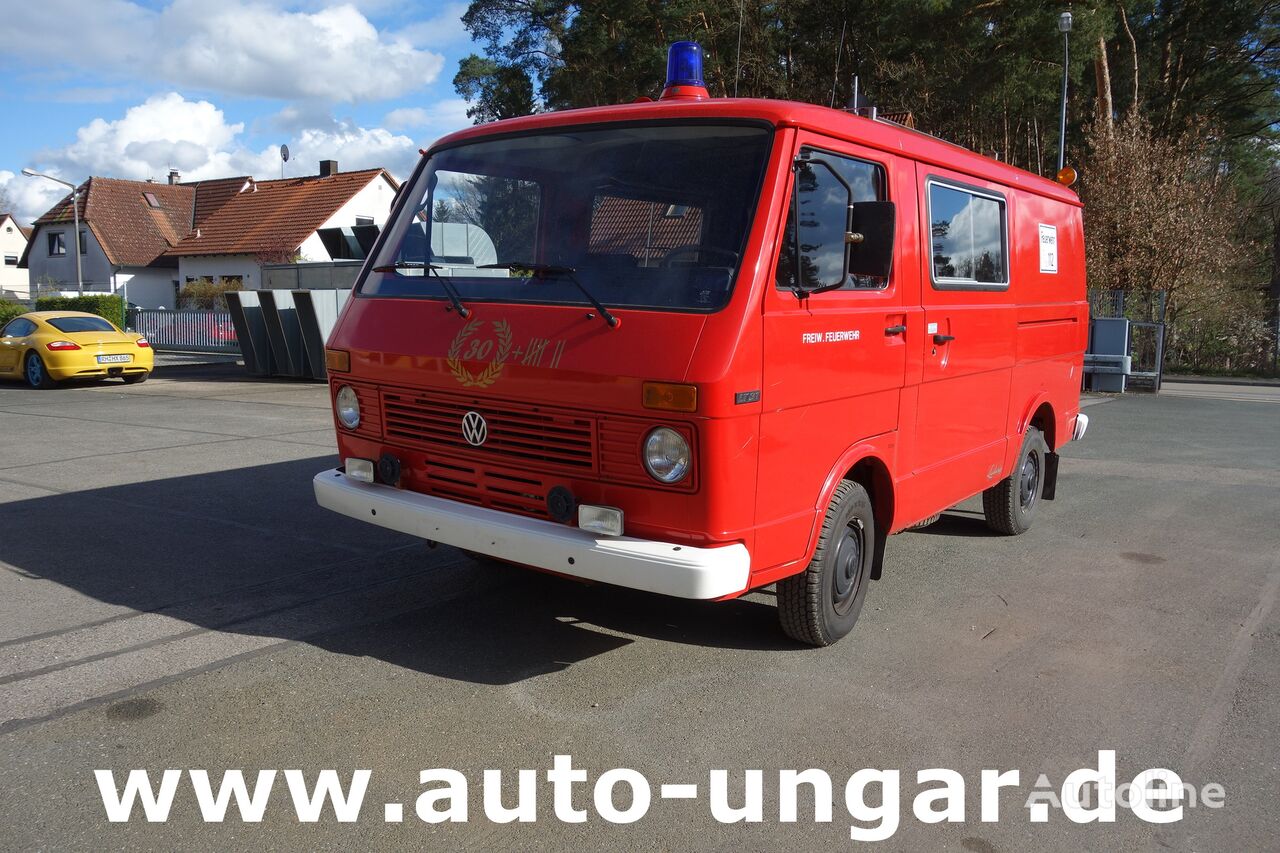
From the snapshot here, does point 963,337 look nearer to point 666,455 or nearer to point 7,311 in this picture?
point 666,455

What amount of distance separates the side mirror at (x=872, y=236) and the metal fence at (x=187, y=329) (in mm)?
25101

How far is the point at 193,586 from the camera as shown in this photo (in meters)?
→ 5.72

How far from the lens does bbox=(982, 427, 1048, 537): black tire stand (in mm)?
7191

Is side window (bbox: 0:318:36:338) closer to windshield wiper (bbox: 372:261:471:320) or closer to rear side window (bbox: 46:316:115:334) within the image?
rear side window (bbox: 46:316:115:334)

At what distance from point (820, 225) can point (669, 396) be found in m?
1.18

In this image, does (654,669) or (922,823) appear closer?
(922,823)

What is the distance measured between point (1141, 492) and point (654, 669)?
20.6ft

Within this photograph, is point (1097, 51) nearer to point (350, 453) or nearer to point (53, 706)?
point (350, 453)

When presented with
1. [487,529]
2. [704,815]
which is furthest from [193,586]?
[704,815]

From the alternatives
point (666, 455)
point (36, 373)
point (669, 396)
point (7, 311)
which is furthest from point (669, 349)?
point (7, 311)

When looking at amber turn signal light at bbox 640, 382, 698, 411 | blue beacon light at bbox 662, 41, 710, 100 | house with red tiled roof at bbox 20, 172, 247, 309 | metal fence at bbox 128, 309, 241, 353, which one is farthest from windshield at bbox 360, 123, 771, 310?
house with red tiled roof at bbox 20, 172, 247, 309

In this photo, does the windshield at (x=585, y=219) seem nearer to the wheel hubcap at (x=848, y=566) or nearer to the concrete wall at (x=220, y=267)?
the wheel hubcap at (x=848, y=566)

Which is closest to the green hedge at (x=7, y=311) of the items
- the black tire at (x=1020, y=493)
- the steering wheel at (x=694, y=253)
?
the black tire at (x=1020, y=493)

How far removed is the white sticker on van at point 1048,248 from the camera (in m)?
7.20
